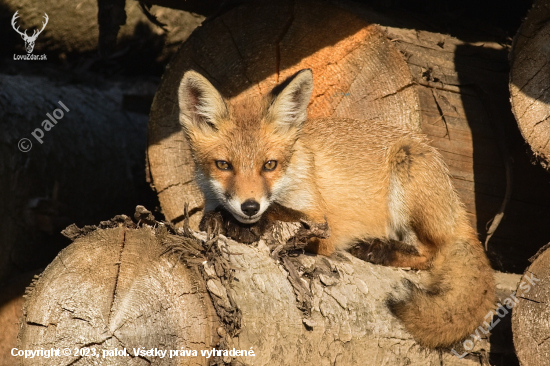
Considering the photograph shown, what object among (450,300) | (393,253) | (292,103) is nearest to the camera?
(450,300)

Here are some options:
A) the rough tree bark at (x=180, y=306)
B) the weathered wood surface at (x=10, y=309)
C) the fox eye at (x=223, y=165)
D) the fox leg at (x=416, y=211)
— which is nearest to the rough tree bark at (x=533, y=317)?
the fox leg at (x=416, y=211)

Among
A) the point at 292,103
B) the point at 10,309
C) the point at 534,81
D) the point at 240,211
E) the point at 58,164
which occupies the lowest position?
the point at 10,309

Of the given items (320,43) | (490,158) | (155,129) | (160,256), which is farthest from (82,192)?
(490,158)

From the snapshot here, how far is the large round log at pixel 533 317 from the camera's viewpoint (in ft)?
10.3

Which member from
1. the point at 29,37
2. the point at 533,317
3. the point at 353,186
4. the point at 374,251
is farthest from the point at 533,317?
the point at 29,37

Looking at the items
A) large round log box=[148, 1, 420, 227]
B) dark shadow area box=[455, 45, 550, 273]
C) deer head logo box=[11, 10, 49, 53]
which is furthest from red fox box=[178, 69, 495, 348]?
deer head logo box=[11, 10, 49, 53]

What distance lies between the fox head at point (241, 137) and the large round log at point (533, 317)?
1.67 meters

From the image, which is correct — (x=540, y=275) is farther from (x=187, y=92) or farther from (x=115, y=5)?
(x=115, y=5)

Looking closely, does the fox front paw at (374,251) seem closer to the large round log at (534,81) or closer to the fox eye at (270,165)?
the fox eye at (270,165)

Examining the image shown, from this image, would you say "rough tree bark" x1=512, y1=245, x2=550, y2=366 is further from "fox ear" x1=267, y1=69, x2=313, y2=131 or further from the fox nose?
"fox ear" x1=267, y1=69, x2=313, y2=131

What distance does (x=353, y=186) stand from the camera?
407 cm

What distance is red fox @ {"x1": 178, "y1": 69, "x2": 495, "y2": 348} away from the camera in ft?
10.5

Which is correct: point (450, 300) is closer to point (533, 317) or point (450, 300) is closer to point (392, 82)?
point (533, 317)

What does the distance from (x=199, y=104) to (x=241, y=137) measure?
42 cm
